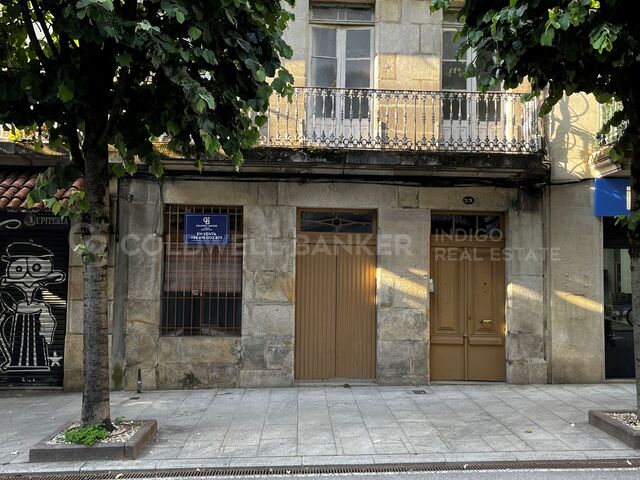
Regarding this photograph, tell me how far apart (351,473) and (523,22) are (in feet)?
15.7

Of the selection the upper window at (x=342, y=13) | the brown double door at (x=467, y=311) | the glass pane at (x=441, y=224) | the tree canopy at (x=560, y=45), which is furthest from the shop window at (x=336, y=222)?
the upper window at (x=342, y=13)

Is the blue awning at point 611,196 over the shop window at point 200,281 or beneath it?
over

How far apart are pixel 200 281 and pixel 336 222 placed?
2475 millimetres

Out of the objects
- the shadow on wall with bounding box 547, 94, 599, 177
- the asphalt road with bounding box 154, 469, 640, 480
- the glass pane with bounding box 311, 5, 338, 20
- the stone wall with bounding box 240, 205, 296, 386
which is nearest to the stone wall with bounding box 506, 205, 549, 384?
the shadow on wall with bounding box 547, 94, 599, 177

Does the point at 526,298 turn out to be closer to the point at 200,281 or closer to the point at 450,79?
the point at 450,79

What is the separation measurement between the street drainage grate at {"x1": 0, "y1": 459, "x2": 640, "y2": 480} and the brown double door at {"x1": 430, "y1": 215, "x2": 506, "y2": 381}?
3.36 metres

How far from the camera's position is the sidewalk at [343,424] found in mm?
5094

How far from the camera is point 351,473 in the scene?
4.82m

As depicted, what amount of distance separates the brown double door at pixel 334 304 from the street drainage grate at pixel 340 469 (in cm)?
328

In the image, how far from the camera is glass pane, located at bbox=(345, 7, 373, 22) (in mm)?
8680

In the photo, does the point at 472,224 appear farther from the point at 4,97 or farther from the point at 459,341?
the point at 4,97

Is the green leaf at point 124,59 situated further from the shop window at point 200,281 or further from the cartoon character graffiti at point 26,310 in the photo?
the cartoon character graffiti at point 26,310

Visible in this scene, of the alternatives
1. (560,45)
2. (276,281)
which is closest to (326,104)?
(276,281)

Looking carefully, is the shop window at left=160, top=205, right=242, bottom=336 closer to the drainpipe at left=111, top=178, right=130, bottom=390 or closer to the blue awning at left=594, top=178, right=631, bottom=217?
the drainpipe at left=111, top=178, right=130, bottom=390
